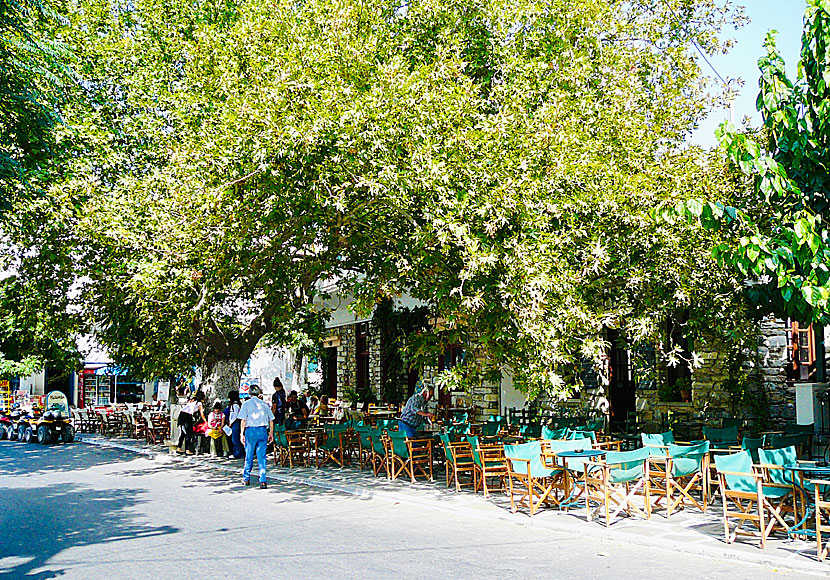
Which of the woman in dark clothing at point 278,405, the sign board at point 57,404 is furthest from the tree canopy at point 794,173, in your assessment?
the sign board at point 57,404

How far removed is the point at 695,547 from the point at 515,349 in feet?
12.6

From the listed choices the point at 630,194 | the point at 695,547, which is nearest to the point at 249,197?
the point at 630,194

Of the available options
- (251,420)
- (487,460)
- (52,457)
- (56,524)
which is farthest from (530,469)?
(52,457)

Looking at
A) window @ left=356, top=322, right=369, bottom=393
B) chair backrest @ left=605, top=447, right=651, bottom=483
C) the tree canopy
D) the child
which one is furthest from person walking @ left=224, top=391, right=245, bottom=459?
the tree canopy

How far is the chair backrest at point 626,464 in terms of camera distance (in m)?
9.23

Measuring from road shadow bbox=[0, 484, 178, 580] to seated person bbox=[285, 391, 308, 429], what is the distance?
17.1ft

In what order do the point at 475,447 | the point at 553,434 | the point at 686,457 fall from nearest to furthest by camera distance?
the point at 686,457
the point at 475,447
the point at 553,434

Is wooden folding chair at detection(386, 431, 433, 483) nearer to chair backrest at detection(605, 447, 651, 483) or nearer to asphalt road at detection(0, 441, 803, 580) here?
asphalt road at detection(0, 441, 803, 580)

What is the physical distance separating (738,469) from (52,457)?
16401mm

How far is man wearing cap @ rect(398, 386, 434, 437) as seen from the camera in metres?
13.9

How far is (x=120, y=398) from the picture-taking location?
39781 millimetres

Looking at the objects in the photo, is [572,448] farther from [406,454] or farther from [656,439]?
[406,454]

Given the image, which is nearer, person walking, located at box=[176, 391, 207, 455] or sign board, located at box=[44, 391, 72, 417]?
person walking, located at box=[176, 391, 207, 455]

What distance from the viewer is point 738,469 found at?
27.5 feet
